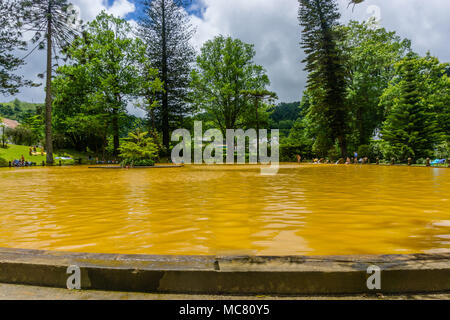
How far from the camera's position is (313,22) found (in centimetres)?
3400

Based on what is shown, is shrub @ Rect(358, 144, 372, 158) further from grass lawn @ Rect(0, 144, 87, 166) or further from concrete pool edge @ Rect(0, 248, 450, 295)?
grass lawn @ Rect(0, 144, 87, 166)

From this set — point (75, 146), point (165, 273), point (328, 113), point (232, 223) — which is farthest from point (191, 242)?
point (75, 146)

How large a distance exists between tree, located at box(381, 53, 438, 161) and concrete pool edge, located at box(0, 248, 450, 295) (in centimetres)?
2902

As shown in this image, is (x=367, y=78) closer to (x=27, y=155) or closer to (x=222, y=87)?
(x=222, y=87)

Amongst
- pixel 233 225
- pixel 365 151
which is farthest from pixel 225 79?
pixel 233 225

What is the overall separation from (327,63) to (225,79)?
1673cm

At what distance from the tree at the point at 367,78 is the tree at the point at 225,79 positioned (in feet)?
45.1

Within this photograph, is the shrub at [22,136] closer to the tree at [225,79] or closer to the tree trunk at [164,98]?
the tree trunk at [164,98]

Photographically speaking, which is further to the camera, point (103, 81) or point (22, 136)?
point (22, 136)

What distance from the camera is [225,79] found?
4425cm

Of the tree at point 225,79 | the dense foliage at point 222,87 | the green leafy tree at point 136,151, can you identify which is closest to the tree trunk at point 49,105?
the dense foliage at point 222,87

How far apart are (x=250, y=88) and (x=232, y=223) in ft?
140

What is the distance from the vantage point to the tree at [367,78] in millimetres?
37438

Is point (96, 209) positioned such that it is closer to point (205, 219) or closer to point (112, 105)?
point (205, 219)
